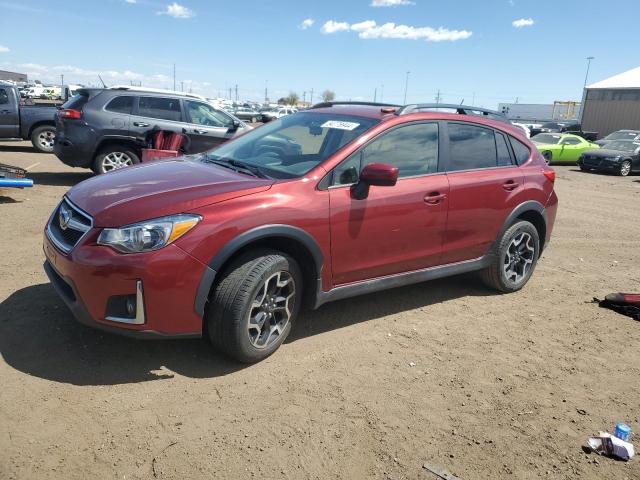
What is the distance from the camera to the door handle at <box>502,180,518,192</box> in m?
4.89

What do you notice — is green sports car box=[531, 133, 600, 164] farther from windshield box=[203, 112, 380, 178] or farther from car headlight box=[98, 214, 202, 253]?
car headlight box=[98, 214, 202, 253]

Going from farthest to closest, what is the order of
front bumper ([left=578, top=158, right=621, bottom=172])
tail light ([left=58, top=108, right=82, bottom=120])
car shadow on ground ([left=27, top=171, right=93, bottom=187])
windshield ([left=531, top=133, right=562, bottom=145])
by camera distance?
windshield ([left=531, top=133, right=562, bottom=145])
front bumper ([left=578, top=158, right=621, bottom=172])
car shadow on ground ([left=27, top=171, right=93, bottom=187])
tail light ([left=58, top=108, right=82, bottom=120])

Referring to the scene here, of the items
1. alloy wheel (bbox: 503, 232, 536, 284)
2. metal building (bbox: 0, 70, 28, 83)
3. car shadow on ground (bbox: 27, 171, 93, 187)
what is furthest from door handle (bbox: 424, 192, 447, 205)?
metal building (bbox: 0, 70, 28, 83)

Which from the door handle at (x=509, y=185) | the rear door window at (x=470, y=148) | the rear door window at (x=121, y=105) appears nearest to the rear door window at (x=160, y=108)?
the rear door window at (x=121, y=105)

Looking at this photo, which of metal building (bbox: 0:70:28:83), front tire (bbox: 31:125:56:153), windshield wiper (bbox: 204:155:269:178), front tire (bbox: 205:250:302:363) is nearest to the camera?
front tire (bbox: 205:250:302:363)

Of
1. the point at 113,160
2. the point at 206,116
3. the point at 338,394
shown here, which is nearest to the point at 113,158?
the point at 113,160

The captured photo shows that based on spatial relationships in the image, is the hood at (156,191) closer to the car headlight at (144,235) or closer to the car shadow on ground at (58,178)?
the car headlight at (144,235)

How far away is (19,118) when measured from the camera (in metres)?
13.6

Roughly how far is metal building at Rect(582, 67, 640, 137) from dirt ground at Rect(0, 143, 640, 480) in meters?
45.4

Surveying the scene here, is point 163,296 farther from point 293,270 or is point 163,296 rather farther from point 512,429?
point 512,429

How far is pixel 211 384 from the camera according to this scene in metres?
3.27

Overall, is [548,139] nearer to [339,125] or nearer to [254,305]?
[339,125]

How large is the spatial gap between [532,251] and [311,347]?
9.14ft

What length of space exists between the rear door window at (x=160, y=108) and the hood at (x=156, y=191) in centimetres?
599
